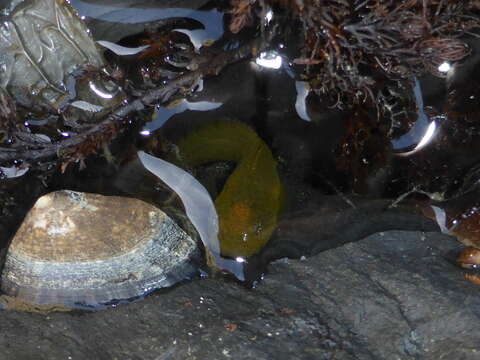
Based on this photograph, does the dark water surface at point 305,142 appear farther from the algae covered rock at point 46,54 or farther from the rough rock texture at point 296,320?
the rough rock texture at point 296,320

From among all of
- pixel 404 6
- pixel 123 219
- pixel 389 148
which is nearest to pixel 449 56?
pixel 404 6

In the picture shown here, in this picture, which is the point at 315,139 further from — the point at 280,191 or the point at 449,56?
the point at 449,56

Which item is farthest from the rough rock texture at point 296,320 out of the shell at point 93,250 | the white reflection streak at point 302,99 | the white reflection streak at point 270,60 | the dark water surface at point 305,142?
the white reflection streak at point 270,60

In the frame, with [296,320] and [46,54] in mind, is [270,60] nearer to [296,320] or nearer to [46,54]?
[46,54]

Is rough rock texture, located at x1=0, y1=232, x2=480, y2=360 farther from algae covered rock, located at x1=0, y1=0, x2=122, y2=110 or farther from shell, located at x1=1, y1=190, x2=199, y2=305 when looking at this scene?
algae covered rock, located at x1=0, y1=0, x2=122, y2=110

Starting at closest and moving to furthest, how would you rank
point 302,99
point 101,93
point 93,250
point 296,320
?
1. point 296,320
2. point 93,250
3. point 101,93
4. point 302,99

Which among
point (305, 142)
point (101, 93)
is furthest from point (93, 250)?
point (305, 142)
